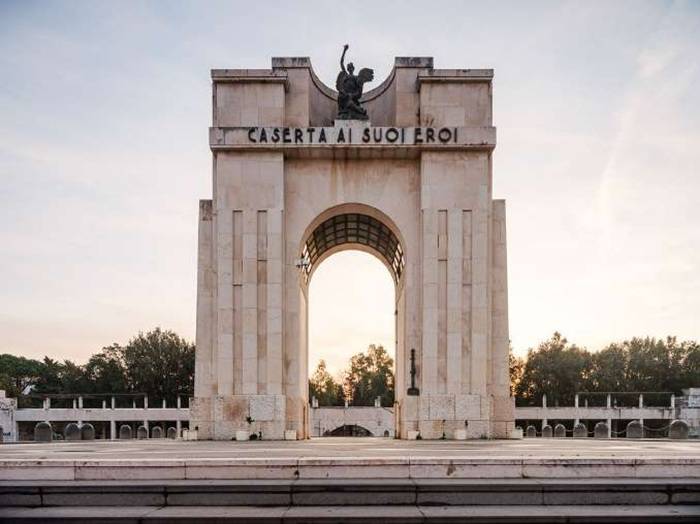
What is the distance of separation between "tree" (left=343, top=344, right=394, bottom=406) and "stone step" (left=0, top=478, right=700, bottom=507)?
110 metres

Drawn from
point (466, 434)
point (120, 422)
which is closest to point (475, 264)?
point (466, 434)

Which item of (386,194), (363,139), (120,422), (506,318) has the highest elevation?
(363,139)

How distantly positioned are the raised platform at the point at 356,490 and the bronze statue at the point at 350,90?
24.0m

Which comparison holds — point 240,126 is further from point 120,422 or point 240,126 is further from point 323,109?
point 120,422

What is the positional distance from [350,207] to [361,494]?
24877mm

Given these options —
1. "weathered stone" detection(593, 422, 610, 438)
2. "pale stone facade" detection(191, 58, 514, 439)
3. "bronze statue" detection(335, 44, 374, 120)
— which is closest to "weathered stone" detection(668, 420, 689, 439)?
"pale stone facade" detection(191, 58, 514, 439)

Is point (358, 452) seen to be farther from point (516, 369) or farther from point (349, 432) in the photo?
point (516, 369)

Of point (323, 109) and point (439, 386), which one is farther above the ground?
point (323, 109)

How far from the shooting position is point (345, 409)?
7919 centimetres

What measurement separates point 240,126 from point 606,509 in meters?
27.2

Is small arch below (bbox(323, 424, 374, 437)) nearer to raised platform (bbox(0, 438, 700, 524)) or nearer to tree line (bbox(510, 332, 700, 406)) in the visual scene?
tree line (bbox(510, 332, 700, 406))

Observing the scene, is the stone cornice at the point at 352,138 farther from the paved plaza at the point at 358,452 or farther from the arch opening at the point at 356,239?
the paved plaza at the point at 358,452

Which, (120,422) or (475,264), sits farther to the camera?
(120,422)

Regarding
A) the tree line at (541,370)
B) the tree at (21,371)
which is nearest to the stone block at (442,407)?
the tree line at (541,370)
